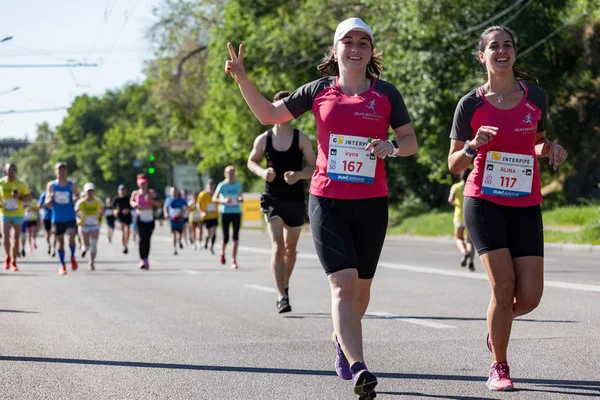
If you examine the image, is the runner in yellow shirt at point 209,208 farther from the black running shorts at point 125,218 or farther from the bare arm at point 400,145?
the bare arm at point 400,145

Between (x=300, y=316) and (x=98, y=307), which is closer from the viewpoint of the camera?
(x=300, y=316)

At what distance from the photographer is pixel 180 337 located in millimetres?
9070

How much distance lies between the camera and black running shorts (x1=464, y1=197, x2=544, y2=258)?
6.05 meters

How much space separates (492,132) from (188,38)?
52.7 meters

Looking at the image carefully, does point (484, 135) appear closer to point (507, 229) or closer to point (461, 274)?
point (507, 229)

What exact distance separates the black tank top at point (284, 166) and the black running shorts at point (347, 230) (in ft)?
14.3

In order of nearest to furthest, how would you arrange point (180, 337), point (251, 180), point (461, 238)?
1. point (180, 337)
2. point (461, 238)
3. point (251, 180)

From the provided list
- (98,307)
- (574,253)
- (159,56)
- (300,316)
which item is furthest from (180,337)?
(159,56)

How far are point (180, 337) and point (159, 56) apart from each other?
49.7m

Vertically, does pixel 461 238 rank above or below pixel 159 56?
below

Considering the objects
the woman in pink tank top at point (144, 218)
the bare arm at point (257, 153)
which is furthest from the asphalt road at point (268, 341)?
the woman in pink tank top at point (144, 218)

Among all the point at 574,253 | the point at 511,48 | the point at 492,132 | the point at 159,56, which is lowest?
the point at 574,253

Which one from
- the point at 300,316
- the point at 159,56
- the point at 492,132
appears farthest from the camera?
the point at 159,56

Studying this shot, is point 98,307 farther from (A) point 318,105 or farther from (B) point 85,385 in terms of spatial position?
(A) point 318,105
